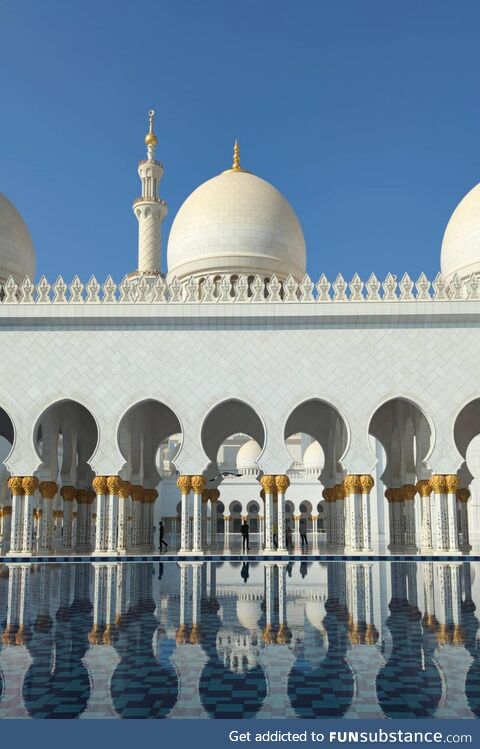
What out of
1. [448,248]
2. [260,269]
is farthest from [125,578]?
[448,248]

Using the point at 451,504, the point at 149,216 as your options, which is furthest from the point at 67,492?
the point at 149,216

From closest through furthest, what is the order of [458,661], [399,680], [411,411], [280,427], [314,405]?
[399,680] → [458,661] → [280,427] → [411,411] → [314,405]

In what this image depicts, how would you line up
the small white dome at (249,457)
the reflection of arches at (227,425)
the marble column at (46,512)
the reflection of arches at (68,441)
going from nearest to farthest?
the marble column at (46,512) → the reflection of arches at (68,441) → the reflection of arches at (227,425) → the small white dome at (249,457)

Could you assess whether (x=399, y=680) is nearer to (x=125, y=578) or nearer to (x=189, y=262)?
(x=125, y=578)

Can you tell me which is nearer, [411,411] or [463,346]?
[463,346]

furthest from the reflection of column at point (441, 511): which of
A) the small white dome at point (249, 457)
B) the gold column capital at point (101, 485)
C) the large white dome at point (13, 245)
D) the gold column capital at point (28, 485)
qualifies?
the small white dome at point (249, 457)

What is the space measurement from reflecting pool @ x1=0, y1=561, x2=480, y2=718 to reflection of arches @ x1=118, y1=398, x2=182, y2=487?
20.6ft

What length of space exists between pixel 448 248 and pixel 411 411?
387cm

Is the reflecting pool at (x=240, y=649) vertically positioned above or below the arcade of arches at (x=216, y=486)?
below

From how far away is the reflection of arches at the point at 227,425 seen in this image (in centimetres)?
1532

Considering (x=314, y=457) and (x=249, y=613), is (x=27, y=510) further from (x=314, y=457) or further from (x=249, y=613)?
(x=314, y=457)

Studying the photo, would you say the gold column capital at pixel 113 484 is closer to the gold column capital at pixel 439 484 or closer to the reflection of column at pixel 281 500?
the reflection of column at pixel 281 500

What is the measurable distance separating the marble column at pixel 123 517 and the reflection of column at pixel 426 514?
4.97 metres

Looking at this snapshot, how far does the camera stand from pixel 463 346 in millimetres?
12477
